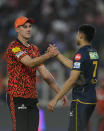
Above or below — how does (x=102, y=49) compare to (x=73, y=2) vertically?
below

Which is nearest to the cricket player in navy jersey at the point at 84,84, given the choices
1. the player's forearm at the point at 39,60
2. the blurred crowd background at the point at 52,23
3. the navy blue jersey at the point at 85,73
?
the navy blue jersey at the point at 85,73

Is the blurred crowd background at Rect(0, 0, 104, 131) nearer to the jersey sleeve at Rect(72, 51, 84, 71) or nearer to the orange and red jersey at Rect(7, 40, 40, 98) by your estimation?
the orange and red jersey at Rect(7, 40, 40, 98)

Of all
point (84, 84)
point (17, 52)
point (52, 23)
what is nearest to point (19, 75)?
point (17, 52)

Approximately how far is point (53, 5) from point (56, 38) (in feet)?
4.72

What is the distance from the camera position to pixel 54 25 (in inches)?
742

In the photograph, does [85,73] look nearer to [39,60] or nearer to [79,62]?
[79,62]

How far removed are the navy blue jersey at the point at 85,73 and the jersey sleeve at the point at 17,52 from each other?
923mm

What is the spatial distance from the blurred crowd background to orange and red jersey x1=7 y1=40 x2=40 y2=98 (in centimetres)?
1058

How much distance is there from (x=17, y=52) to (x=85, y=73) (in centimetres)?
118

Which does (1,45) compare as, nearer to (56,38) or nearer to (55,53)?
(56,38)

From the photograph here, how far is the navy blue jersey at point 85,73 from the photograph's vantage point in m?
6.33

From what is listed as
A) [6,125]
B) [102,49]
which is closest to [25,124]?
[6,125]

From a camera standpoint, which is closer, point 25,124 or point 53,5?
point 25,124

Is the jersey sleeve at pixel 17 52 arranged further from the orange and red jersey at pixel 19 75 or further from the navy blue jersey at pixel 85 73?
the navy blue jersey at pixel 85 73
